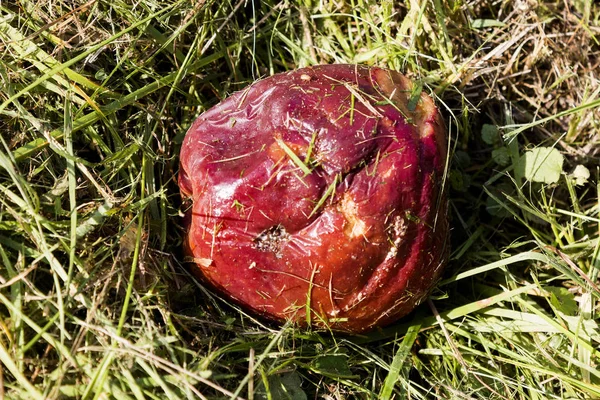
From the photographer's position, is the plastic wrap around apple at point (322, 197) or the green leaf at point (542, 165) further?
the green leaf at point (542, 165)

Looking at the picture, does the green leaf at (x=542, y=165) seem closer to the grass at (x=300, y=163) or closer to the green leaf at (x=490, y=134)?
the grass at (x=300, y=163)

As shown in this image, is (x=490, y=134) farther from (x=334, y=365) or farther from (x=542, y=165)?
(x=334, y=365)

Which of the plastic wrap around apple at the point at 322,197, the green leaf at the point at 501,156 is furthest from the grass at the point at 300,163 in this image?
the plastic wrap around apple at the point at 322,197

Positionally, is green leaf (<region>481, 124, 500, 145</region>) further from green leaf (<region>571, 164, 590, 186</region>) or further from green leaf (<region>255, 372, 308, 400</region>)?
green leaf (<region>255, 372, 308, 400</region>)

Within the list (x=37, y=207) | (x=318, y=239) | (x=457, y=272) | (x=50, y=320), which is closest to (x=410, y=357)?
(x=457, y=272)

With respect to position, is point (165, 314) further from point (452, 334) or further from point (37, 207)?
point (452, 334)

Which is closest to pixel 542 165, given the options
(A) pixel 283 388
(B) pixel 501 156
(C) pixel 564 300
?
(B) pixel 501 156
